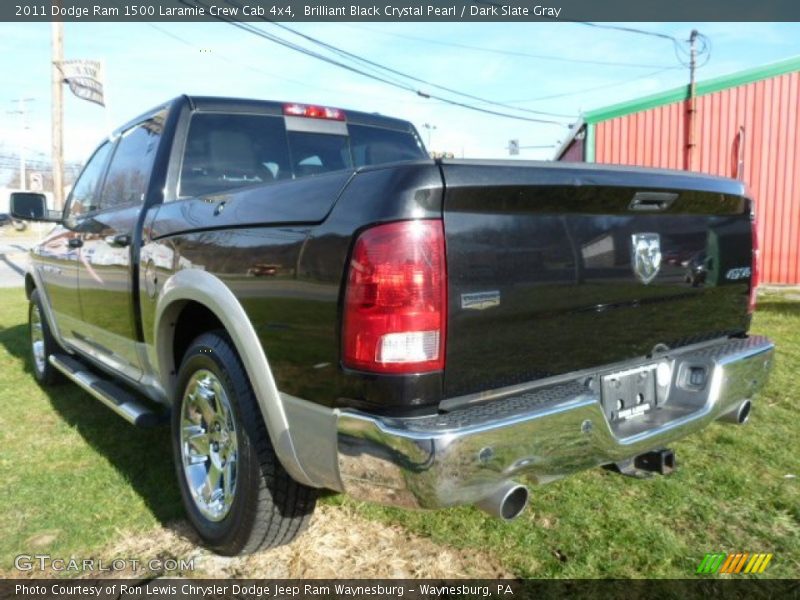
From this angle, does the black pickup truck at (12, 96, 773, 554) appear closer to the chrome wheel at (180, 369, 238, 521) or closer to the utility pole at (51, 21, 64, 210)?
the chrome wheel at (180, 369, 238, 521)

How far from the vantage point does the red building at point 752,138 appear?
463 inches

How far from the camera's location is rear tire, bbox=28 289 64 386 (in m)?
5.14

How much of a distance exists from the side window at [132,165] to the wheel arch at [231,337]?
816 mm

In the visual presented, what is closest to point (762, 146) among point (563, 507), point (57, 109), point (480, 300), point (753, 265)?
point (753, 265)

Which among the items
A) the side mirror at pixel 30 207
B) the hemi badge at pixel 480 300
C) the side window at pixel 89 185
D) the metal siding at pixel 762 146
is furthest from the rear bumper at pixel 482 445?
the metal siding at pixel 762 146

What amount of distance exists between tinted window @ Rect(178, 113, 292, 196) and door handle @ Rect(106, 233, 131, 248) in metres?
0.40

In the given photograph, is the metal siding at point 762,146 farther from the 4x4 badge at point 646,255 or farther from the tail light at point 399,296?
the tail light at point 399,296

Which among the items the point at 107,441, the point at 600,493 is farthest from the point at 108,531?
the point at 600,493

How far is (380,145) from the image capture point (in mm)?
4109

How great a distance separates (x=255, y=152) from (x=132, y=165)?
80 cm

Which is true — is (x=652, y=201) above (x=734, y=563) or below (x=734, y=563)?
above

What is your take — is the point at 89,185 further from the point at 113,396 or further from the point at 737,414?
the point at 737,414

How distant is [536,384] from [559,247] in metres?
0.45

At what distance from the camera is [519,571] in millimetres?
2475
